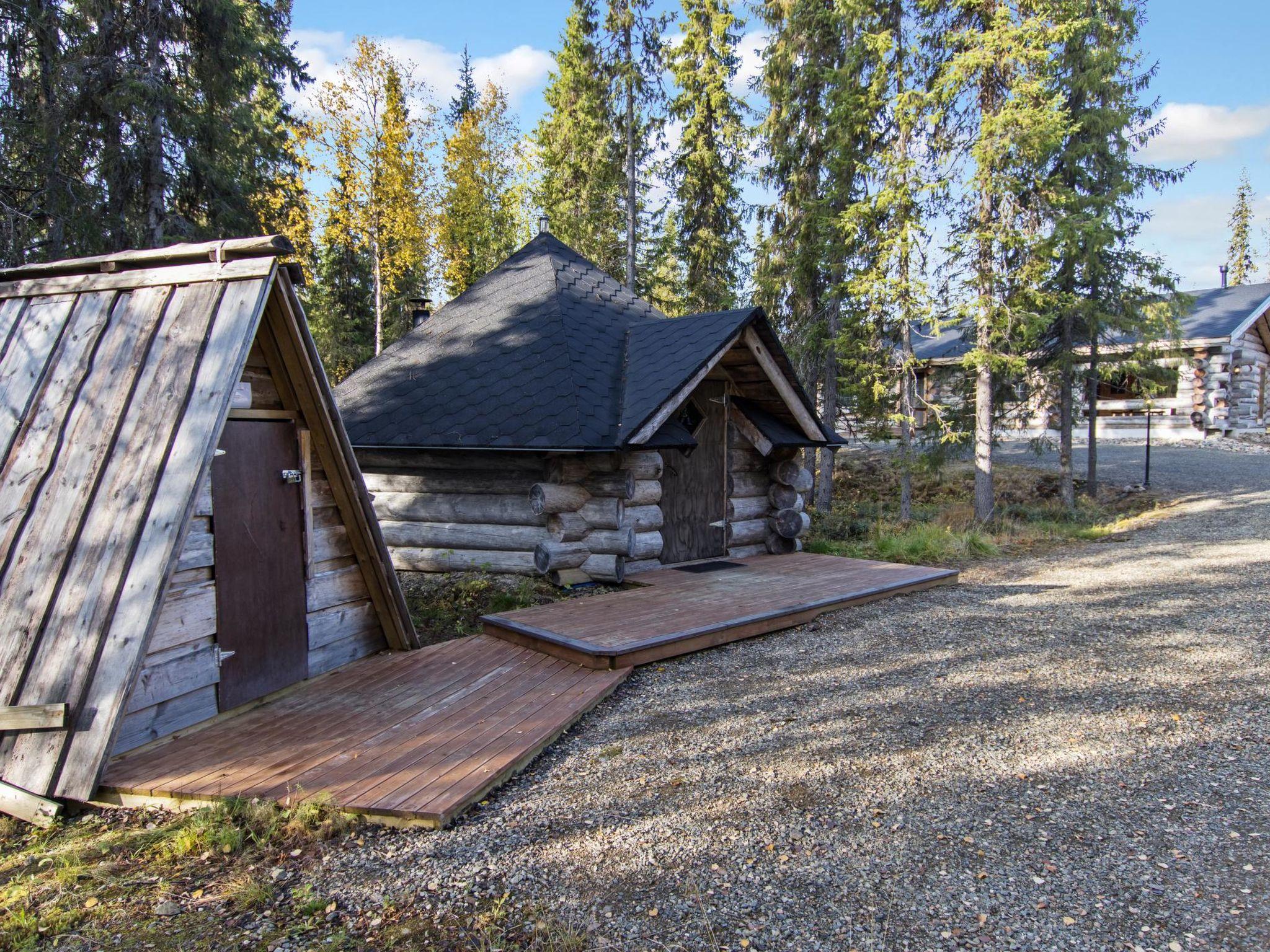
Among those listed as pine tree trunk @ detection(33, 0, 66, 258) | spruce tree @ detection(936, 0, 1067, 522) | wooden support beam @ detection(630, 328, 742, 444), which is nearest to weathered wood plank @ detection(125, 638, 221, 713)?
wooden support beam @ detection(630, 328, 742, 444)

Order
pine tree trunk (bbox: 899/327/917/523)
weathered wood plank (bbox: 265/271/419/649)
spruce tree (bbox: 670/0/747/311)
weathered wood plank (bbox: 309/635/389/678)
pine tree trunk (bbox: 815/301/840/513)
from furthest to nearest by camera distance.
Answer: spruce tree (bbox: 670/0/747/311)
pine tree trunk (bbox: 815/301/840/513)
pine tree trunk (bbox: 899/327/917/523)
weathered wood plank (bbox: 309/635/389/678)
weathered wood plank (bbox: 265/271/419/649)

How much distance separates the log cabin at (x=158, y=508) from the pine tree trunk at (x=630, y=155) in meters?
16.6

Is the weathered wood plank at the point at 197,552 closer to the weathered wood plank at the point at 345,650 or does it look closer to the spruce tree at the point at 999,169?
the weathered wood plank at the point at 345,650

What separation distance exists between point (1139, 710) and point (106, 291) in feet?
24.5

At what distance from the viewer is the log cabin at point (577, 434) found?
848 centimetres

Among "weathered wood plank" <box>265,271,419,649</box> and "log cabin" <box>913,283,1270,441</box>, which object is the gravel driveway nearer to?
"weathered wood plank" <box>265,271,419,649</box>

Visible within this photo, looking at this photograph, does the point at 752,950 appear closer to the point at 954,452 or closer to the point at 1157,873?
the point at 1157,873

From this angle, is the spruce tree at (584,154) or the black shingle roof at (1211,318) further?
the black shingle roof at (1211,318)

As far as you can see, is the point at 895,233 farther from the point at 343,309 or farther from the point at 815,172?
the point at 343,309

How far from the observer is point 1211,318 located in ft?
83.6

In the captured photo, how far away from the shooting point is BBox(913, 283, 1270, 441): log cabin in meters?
24.3

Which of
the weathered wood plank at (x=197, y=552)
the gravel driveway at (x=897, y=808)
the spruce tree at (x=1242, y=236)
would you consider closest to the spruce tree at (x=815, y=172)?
the gravel driveway at (x=897, y=808)

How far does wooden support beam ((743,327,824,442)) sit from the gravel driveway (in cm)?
397

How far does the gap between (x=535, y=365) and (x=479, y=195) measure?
19.2 metres
